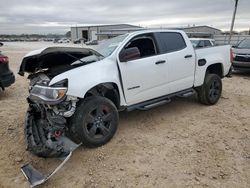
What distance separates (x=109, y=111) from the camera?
13.8ft

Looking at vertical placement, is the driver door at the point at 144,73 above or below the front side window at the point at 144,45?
below

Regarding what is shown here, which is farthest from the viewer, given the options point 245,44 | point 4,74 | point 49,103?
point 245,44

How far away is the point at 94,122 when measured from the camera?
4.04 meters

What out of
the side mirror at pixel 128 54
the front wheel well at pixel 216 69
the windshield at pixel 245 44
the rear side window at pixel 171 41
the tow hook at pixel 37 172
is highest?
the rear side window at pixel 171 41

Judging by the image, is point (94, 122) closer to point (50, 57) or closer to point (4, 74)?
point (50, 57)

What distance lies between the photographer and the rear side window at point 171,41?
17.1 feet

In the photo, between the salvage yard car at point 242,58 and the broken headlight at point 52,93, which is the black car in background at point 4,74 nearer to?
the broken headlight at point 52,93

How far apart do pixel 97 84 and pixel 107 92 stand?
478 millimetres

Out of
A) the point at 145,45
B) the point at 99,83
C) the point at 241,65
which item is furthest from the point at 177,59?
the point at 241,65

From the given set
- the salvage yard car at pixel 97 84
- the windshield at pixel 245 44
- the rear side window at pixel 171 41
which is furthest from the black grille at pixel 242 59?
the rear side window at pixel 171 41

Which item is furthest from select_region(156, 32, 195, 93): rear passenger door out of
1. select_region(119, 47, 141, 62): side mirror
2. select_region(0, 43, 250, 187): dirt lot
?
Answer: select_region(119, 47, 141, 62): side mirror

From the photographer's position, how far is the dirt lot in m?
3.38

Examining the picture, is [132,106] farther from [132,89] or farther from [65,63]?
[65,63]

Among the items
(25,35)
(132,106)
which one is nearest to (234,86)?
(132,106)
